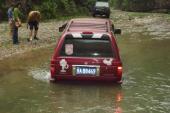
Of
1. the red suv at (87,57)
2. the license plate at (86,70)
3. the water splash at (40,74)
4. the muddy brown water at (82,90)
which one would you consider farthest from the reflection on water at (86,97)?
the water splash at (40,74)

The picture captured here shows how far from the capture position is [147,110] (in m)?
10.4

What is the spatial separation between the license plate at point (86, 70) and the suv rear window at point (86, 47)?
1.09 ft

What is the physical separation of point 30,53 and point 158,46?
6344 mm

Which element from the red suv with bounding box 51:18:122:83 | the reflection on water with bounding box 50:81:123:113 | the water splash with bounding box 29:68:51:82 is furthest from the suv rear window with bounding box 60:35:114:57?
the water splash with bounding box 29:68:51:82

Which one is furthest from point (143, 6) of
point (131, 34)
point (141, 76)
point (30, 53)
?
point (141, 76)

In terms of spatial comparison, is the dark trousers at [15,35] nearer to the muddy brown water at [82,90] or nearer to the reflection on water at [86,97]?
the muddy brown water at [82,90]

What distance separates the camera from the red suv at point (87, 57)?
487 inches

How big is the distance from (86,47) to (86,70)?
61 centimetres

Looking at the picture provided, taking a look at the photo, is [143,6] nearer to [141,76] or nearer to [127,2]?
[127,2]

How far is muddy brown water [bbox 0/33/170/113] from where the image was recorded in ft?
34.8

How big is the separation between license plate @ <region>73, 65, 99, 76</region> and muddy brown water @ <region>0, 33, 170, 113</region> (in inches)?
16.8

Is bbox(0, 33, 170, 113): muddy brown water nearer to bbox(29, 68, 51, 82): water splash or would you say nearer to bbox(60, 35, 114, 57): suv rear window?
bbox(29, 68, 51, 82): water splash

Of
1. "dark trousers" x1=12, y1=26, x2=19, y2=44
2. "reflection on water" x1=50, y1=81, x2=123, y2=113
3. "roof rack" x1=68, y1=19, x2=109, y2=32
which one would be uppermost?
"roof rack" x1=68, y1=19, x2=109, y2=32

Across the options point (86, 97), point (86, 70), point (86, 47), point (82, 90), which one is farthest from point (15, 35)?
point (86, 97)
